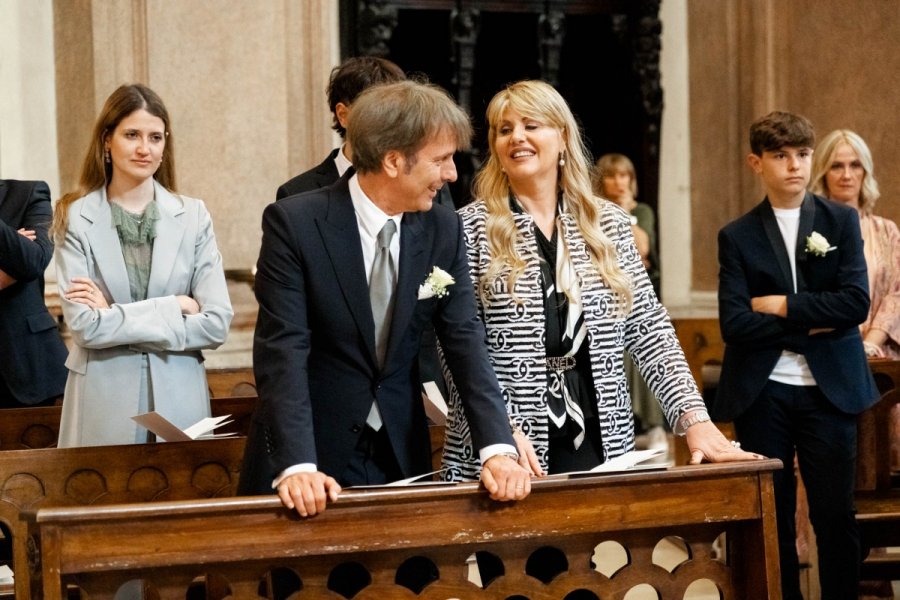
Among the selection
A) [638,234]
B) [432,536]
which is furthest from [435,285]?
[638,234]

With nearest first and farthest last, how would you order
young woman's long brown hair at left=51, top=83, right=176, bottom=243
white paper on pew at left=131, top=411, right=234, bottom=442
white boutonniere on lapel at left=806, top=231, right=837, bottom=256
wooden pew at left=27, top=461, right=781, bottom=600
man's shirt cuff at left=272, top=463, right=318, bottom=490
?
wooden pew at left=27, top=461, right=781, bottom=600, man's shirt cuff at left=272, top=463, right=318, bottom=490, white paper on pew at left=131, top=411, right=234, bottom=442, young woman's long brown hair at left=51, top=83, right=176, bottom=243, white boutonniere on lapel at left=806, top=231, right=837, bottom=256

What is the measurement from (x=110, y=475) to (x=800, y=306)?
2360 millimetres

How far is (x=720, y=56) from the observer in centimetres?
882

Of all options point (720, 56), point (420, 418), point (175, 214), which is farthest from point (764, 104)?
point (420, 418)

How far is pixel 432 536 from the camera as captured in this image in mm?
2775

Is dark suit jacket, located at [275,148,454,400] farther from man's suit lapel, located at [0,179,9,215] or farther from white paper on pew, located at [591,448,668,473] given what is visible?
man's suit lapel, located at [0,179,9,215]

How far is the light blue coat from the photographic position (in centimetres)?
402

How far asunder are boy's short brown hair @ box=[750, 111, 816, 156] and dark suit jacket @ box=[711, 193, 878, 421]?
226 millimetres

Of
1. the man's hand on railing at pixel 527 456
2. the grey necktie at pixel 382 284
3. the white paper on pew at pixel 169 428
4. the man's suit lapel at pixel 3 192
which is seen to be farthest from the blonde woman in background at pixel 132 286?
the man's hand on railing at pixel 527 456

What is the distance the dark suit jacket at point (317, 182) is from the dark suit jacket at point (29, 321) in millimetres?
1011

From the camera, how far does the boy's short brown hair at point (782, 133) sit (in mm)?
4543

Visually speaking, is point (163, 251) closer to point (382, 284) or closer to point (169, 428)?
point (169, 428)

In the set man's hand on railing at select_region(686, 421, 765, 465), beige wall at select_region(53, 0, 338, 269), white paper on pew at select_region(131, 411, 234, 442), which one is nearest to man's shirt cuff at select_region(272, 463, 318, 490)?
white paper on pew at select_region(131, 411, 234, 442)

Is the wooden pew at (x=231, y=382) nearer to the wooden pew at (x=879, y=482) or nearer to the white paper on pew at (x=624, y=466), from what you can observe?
the wooden pew at (x=879, y=482)
